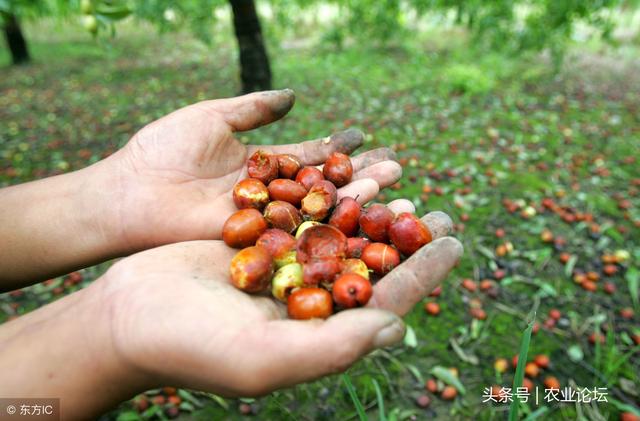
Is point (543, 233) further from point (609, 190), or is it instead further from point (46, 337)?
point (46, 337)

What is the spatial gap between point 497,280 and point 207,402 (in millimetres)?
2558

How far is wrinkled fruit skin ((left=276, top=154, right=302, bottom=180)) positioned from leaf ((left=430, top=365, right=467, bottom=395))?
1672 millimetres

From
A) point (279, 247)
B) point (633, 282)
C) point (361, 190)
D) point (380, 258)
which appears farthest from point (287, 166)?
point (633, 282)

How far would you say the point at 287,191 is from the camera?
107 inches

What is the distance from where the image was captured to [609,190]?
201 inches

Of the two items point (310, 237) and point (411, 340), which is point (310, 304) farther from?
point (411, 340)

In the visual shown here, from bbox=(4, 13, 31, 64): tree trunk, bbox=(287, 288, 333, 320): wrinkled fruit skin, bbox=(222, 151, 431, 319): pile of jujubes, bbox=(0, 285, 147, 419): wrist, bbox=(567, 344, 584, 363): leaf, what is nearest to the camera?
bbox=(0, 285, 147, 419): wrist

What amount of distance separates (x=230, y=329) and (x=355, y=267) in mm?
784

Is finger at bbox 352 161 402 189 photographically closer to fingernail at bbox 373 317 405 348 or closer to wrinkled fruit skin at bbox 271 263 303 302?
wrinkled fruit skin at bbox 271 263 303 302

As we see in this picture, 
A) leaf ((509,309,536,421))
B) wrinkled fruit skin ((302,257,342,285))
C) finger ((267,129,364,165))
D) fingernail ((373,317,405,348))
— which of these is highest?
finger ((267,129,364,165))

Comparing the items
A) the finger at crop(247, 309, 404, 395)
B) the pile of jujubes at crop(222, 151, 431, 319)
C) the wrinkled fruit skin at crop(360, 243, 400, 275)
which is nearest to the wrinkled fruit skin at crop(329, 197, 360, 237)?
the pile of jujubes at crop(222, 151, 431, 319)

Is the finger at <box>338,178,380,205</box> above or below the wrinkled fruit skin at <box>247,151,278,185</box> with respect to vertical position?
below

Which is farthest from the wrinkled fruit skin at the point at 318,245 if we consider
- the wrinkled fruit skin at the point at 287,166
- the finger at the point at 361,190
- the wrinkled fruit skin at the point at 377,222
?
the wrinkled fruit skin at the point at 287,166

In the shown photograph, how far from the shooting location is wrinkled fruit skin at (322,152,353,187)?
2840 millimetres
